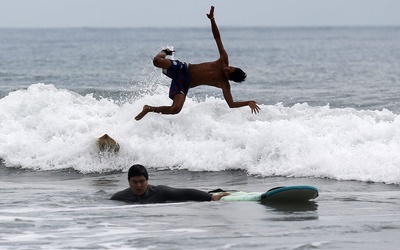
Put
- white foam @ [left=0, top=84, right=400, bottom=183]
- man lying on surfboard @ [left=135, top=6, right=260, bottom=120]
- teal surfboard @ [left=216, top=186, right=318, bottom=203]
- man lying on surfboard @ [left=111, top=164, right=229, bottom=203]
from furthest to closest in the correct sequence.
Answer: white foam @ [left=0, top=84, right=400, bottom=183] → man lying on surfboard @ [left=135, top=6, right=260, bottom=120] → man lying on surfboard @ [left=111, top=164, right=229, bottom=203] → teal surfboard @ [left=216, top=186, right=318, bottom=203]

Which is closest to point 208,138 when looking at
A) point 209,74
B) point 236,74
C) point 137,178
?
point 209,74

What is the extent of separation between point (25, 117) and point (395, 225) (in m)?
A: 10.5

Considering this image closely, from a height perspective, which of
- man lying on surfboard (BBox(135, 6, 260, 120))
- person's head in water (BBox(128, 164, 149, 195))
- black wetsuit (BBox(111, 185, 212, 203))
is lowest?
black wetsuit (BBox(111, 185, 212, 203))

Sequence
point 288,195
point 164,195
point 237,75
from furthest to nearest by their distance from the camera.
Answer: point 237,75 → point 164,195 → point 288,195

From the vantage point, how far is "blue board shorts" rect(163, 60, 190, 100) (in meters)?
13.2

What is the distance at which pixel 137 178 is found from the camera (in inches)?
417

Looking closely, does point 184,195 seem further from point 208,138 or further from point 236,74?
point 208,138

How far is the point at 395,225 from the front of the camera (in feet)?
29.8

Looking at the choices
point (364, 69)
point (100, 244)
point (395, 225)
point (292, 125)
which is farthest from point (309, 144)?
point (364, 69)

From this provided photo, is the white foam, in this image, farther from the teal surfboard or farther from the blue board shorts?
the teal surfboard

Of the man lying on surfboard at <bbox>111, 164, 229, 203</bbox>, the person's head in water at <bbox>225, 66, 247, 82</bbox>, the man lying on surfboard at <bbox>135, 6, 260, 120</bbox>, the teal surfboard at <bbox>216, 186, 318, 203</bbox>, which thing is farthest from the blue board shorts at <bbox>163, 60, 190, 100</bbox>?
the teal surfboard at <bbox>216, 186, 318, 203</bbox>

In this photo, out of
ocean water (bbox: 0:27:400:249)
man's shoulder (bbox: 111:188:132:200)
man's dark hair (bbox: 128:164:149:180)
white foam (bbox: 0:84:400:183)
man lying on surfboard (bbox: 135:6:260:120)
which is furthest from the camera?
white foam (bbox: 0:84:400:183)

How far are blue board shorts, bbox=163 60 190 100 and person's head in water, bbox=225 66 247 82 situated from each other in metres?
0.68

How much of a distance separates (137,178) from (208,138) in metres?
5.49
